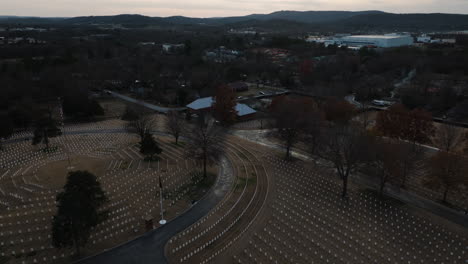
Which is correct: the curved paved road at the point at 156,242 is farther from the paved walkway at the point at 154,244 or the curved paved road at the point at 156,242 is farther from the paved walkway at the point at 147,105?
the paved walkway at the point at 147,105

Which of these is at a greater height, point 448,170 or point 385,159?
point 385,159

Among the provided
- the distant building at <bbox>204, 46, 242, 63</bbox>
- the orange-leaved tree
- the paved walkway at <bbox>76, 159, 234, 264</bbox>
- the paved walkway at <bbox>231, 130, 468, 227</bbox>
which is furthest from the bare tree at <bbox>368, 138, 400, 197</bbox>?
the distant building at <bbox>204, 46, 242, 63</bbox>

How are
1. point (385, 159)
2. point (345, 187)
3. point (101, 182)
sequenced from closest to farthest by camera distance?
point (385, 159) < point (345, 187) < point (101, 182)

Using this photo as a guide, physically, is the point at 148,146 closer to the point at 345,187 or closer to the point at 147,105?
the point at 345,187

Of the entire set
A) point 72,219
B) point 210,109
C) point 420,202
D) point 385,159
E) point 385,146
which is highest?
point 385,146

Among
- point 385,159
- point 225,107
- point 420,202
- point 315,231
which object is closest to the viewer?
point 315,231

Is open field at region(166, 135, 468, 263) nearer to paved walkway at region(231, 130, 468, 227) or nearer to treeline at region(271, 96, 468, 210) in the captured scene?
paved walkway at region(231, 130, 468, 227)

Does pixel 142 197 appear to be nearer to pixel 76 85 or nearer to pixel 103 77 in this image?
pixel 76 85

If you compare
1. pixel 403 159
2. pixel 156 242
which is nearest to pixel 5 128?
pixel 156 242

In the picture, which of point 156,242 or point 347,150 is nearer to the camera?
point 156,242
